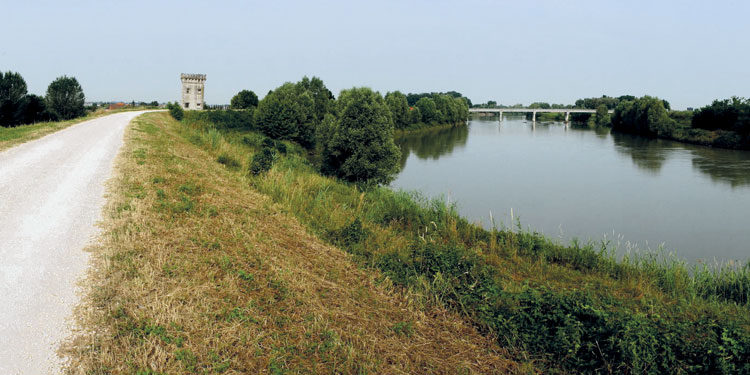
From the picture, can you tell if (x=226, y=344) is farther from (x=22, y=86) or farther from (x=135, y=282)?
(x=22, y=86)

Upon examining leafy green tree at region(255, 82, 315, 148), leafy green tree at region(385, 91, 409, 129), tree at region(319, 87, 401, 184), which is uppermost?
leafy green tree at region(385, 91, 409, 129)

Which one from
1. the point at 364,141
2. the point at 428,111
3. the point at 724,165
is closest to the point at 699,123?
the point at 724,165

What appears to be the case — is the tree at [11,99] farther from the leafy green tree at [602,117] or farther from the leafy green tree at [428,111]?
the leafy green tree at [602,117]

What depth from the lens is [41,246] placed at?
5488 millimetres

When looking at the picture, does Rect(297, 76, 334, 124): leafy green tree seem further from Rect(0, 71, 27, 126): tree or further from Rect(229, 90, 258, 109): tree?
Rect(0, 71, 27, 126): tree

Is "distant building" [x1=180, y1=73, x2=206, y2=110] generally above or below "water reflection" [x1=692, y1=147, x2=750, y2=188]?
above

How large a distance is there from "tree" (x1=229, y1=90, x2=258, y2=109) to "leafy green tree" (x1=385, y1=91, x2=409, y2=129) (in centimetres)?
1906

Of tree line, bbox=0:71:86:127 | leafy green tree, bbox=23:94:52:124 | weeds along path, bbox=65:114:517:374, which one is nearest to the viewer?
weeds along path, bbox=65:114:517:374

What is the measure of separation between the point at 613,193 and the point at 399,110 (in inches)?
1552

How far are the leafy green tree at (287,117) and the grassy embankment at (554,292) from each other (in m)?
19.4

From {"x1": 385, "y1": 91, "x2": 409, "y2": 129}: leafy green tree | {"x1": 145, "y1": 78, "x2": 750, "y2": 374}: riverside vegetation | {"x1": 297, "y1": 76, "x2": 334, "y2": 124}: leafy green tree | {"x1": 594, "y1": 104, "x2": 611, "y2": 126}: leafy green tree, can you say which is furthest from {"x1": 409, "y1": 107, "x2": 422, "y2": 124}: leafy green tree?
{"x1": 145, "y1": 78, "x2": 750, "y2": 374}: riverside vegetation

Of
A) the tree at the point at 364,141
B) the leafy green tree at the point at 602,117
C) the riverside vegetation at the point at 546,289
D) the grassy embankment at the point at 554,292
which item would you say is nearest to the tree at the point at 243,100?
the tree at the point at 364,141

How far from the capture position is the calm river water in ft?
47.1

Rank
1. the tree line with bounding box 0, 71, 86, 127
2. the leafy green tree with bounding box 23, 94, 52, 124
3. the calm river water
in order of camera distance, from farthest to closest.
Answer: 1. the leafy green tree with bounding box 23, 94, 52, 124
2. the tree line with bounding box 0, 71, 86, 127
3. the calm river water
